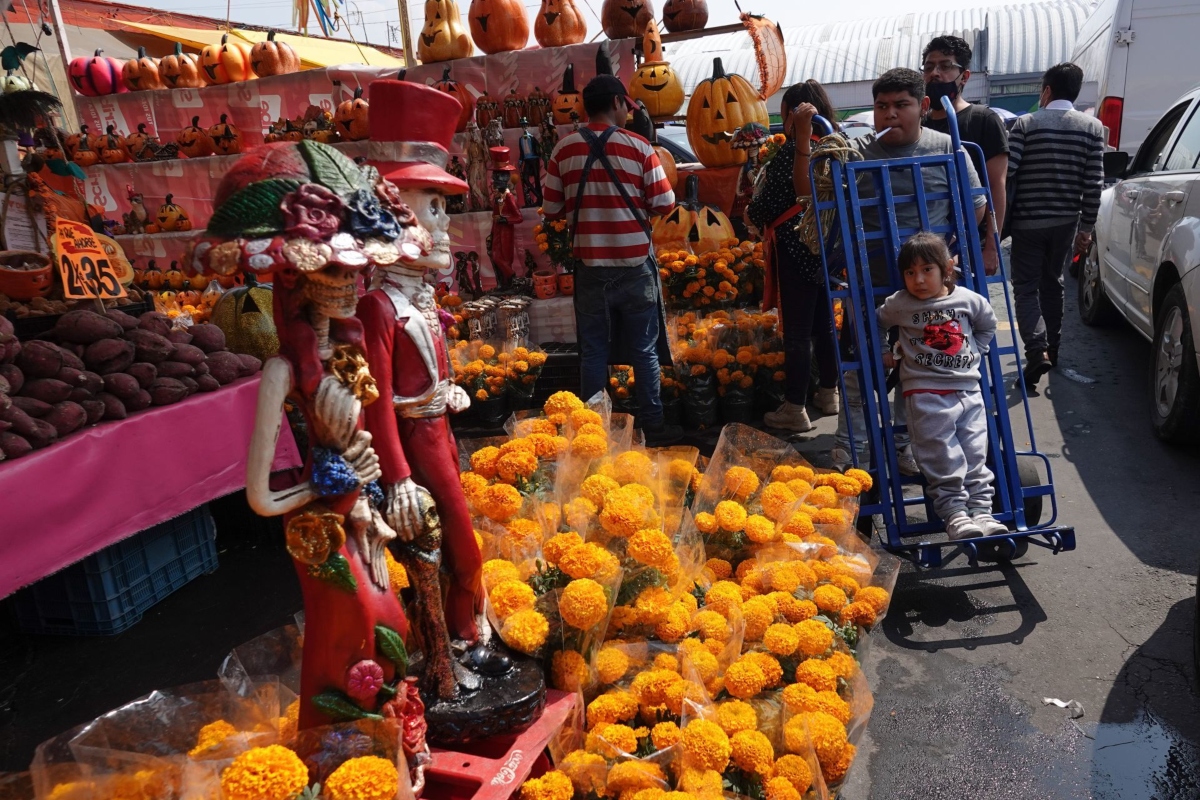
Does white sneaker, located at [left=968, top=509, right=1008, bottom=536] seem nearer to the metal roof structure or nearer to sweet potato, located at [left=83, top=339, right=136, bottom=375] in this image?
sweet potato, located at [left=83, top=339, right=136, bottom=375]

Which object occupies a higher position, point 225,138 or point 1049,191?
point 225,138

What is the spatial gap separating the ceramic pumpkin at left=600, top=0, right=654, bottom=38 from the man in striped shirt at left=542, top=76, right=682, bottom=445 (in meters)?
3.46

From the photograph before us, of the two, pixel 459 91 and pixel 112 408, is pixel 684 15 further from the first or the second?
pixel 112 408

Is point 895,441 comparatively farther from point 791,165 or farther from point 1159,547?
point 791,165

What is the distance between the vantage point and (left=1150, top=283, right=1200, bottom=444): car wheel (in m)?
3.94

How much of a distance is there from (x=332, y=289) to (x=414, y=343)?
0.31m

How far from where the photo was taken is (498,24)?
714 centimetres

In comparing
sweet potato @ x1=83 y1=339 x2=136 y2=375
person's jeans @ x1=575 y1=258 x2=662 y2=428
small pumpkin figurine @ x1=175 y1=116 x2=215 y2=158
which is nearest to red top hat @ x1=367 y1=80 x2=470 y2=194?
sweet potato @ x1=83 y1=339 x2=136 y2=375

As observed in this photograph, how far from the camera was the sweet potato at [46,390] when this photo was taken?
271 cm

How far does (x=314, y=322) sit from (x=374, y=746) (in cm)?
81

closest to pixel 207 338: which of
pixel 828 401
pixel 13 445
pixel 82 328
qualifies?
pixel 82 328

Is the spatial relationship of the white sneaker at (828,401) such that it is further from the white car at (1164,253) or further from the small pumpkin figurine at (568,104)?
the small pumpkin figurine at (568,104)

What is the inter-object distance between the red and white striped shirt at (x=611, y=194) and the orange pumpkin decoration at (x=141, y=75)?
6.69 m

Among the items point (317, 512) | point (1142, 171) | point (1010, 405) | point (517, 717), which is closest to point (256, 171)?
point (317, 512)
